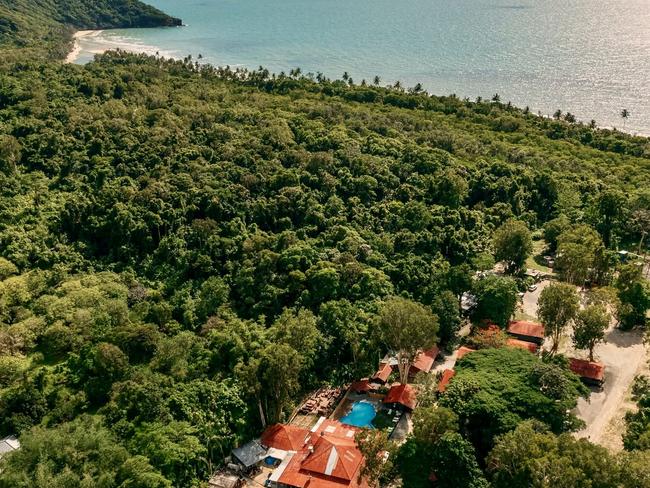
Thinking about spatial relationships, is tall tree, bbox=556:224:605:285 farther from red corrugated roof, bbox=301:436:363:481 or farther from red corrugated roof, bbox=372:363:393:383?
red corrugated roof, bbox=301:436:363:481

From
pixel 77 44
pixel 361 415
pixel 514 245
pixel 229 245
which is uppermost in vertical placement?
pixel 77 44

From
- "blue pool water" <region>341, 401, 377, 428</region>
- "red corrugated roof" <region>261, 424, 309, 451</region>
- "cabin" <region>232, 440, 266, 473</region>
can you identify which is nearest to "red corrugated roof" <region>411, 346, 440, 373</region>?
"blue pool water" <region>341, 401, 377, 428</region>

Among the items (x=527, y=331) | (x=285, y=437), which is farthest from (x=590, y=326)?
(x=285, y=437)

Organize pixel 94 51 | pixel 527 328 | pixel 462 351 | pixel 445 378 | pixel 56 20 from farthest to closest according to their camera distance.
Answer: pixel 56 20 → pixel 94 51 → pixel 527 328 → pixel 462 351 → pixel 445 378

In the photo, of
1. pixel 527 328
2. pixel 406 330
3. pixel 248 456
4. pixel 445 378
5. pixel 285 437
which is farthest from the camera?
pixel 527 328

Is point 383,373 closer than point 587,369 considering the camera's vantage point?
No

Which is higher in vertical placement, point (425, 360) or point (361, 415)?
point (425, 360)

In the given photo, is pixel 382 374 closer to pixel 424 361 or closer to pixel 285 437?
pixel 424 361
